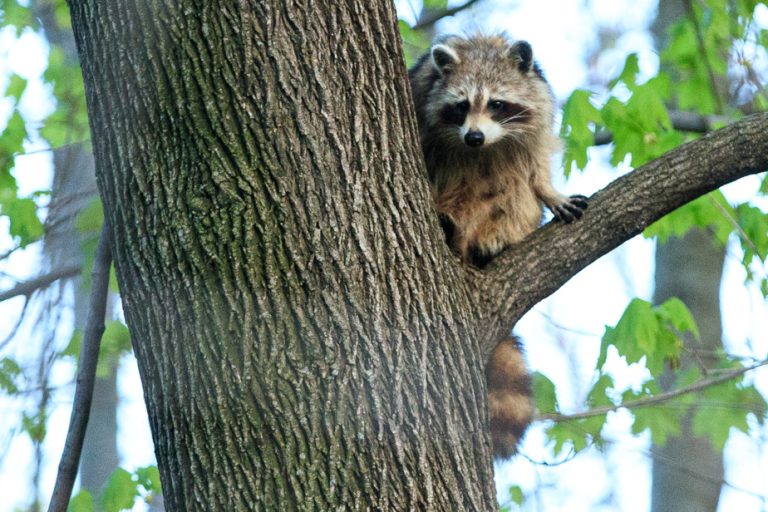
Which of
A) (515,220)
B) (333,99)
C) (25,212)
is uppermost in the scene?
(25,212)

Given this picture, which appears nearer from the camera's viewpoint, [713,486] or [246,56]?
[246,56]

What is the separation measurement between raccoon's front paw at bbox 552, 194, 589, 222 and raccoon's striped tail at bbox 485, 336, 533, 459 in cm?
45

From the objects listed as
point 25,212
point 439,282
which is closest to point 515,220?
point 439,282

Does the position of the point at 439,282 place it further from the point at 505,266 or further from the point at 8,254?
the point at 8,254

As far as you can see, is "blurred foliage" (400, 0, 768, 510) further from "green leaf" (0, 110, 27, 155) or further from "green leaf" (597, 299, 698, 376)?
"green leaf" (0, 110, 27, 155)

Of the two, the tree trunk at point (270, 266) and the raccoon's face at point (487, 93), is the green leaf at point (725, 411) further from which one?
the tree trunk at point (270, 266)

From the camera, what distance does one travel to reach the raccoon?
3.00m

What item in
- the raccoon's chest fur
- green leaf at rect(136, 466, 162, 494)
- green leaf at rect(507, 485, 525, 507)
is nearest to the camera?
the raccoon's chest fur

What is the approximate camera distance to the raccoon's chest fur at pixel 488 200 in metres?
3.20

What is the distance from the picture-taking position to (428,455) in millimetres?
1980

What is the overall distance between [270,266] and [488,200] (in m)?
1.56

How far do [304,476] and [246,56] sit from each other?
0.90 meters

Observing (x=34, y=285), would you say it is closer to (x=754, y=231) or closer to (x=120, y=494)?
(x=120, y=494)

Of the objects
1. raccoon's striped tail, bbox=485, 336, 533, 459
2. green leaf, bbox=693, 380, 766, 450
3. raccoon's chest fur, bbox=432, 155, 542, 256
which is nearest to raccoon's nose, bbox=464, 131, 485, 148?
raccoon's chest fur, bbox=432, 155, 542, 256
